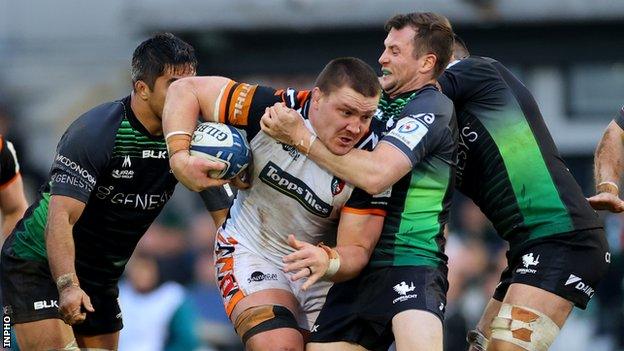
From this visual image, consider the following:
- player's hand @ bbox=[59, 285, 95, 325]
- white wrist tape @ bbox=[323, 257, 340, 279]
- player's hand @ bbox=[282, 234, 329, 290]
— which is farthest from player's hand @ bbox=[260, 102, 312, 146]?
player's hand @ bbox=[59, 285, 95, 325]

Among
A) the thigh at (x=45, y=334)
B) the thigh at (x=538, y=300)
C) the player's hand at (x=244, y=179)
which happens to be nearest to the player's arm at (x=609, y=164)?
the thigh at (x=538, y=300)

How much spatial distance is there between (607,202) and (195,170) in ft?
9.08

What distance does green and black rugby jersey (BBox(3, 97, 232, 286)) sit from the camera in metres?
8.55

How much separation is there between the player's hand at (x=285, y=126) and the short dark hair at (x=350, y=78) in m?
0.25

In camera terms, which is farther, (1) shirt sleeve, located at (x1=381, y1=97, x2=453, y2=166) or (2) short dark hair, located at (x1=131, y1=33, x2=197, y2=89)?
(2) short dark hair, located at (x1=131, y1=33, x2=197, y2=89)

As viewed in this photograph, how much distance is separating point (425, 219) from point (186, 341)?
4.72 metres

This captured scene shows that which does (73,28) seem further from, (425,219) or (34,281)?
Result: (425,219)

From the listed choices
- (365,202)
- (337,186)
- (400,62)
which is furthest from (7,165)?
(400,62)

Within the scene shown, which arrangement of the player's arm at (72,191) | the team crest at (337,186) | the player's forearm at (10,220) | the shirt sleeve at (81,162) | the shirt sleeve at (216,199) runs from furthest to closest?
the player's forearm at (10,220) < the shirt sleeve at (216,199) < the shirt sleeve at (81,162) < the player's arm at (72,191) < the team crest at (337,186)

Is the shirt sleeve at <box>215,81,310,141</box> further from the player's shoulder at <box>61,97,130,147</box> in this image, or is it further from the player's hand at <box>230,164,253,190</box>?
the player's shoulder at <box>61,97,130,147</box>

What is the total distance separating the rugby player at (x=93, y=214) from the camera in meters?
8.45

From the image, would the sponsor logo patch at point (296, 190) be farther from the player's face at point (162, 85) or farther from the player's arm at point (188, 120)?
the player's face at point (162, 85)

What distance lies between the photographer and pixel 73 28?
19.3 meters

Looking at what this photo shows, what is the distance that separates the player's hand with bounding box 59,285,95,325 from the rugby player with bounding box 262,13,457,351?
4.54 ft
